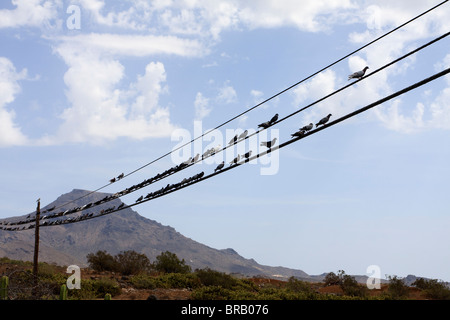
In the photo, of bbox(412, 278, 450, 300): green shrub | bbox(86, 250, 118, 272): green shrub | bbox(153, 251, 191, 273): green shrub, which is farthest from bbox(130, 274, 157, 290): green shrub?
bbox(412, 278, 450, 300): green shrub

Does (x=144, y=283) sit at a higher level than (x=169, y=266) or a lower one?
lower

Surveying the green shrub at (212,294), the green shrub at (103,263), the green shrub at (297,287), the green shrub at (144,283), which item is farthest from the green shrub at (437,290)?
the green shrub at (103,263)

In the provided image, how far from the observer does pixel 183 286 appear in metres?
38.4

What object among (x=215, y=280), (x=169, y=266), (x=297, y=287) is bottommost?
(x=297, y=287)

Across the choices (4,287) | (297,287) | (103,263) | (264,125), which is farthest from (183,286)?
(264,125)

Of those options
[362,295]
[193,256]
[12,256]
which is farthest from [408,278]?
[362,295]

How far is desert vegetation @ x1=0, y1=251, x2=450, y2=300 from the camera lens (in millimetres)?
32969

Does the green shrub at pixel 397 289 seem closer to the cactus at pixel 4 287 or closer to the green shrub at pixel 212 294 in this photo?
the green shrub at pixel 212 294

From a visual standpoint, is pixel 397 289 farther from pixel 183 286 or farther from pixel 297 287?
pixel 183 286

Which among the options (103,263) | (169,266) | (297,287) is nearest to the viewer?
(297,287)

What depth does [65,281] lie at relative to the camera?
121 ft

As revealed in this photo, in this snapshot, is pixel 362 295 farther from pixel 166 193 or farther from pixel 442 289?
pixel 166 193

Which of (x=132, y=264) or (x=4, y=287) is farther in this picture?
(x=132, y=264)
